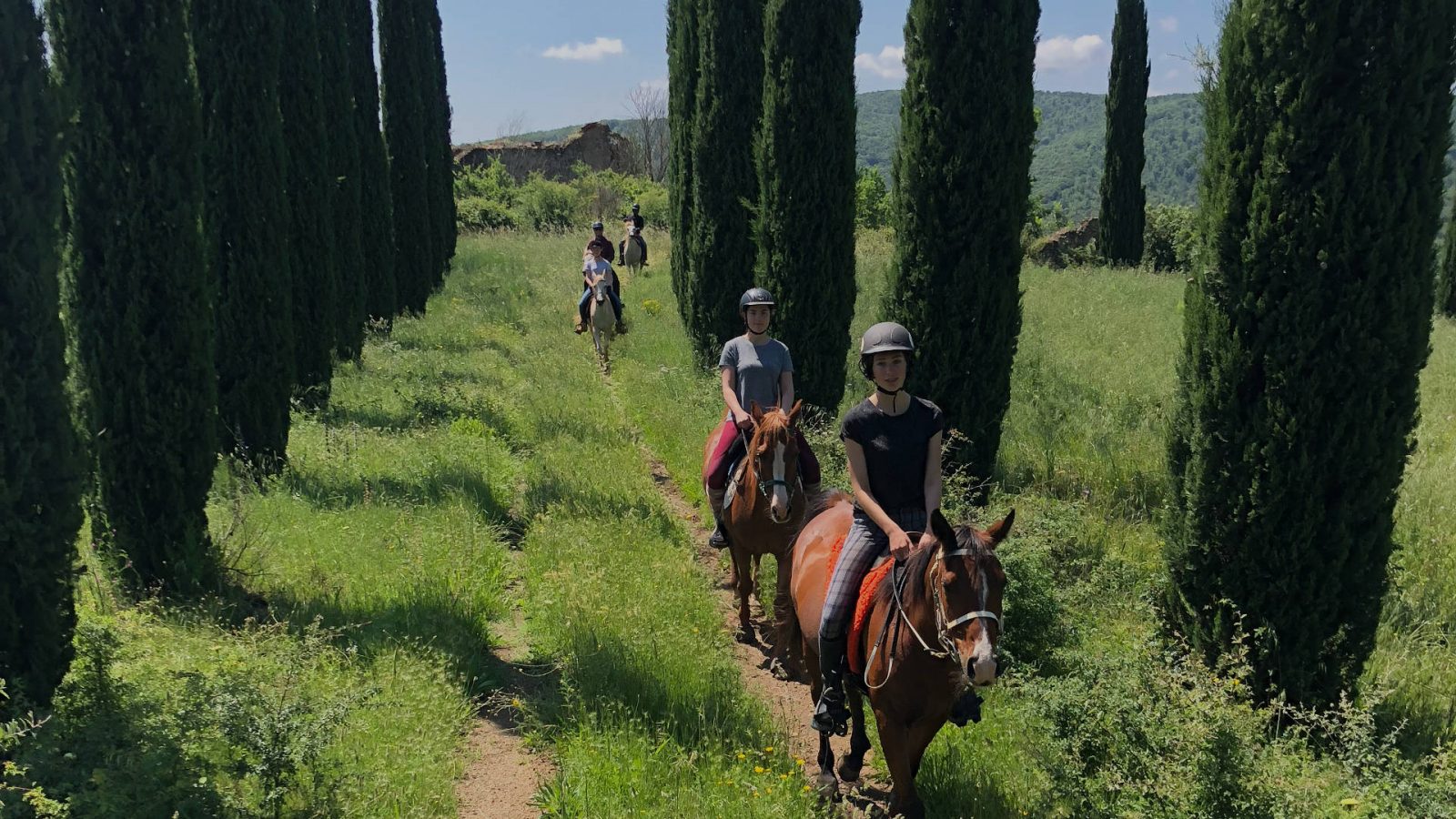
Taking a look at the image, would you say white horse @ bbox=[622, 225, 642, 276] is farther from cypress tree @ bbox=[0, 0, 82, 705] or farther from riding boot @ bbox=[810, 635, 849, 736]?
→ riding boot @ bbox=[810, 635, 849, 736]

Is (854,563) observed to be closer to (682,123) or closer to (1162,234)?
(682,123)

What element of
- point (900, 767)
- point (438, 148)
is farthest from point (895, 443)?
point (438, 148)

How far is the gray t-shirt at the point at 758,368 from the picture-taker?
24.9 feet

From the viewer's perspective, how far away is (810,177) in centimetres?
1231

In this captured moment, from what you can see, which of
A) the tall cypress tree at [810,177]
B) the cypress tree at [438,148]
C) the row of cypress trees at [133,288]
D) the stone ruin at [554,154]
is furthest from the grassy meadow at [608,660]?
the stone ruin at [554,154]

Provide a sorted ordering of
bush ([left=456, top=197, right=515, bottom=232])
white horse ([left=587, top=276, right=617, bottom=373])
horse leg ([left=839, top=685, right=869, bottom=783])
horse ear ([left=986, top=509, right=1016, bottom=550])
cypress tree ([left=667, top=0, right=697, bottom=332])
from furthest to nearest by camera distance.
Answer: bush ([left=456, top=197, right=515, bottom=232])
cypress tree ([left=667, top=0, right=697, bottom=332])
white horse ([left=587, top=276, right=617, bottom=373])
horse leg ([left=839, top=685, right=869, bottom=783])
horse ear ([left=986, top=509, right=1016, bottom=550])

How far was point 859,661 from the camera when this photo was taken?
457cm

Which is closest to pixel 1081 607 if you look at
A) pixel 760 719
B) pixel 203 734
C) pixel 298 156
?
pixel 760 719

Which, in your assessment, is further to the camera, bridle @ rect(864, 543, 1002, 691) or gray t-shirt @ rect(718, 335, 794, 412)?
gray t-shirt @ rect(718, 335, 794, 412)

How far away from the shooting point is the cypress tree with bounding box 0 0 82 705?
14.9 ft

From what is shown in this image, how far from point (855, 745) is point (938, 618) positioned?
1586mm

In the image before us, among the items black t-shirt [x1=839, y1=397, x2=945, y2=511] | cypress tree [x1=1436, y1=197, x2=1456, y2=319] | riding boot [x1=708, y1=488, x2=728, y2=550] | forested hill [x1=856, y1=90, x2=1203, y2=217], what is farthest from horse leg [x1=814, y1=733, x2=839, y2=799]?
forested hill [x1=856, y1=90, x2=1203, y2=217]

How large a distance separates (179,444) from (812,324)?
820 cm

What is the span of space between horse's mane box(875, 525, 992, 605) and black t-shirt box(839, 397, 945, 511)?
1.79ft
